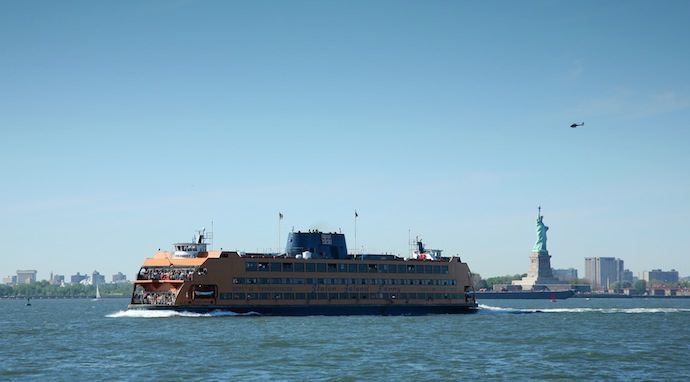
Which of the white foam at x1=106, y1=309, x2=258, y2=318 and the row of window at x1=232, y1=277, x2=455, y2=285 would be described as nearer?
the white foam at x1=106, y1=309, x2=258, y2=318

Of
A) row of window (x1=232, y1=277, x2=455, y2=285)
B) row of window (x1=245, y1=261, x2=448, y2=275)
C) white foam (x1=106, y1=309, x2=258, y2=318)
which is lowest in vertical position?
white foam (x1=106, y1=309, x2=258, y2=318)

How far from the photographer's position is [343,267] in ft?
356

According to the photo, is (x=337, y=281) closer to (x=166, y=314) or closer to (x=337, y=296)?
(x=337, y=296)

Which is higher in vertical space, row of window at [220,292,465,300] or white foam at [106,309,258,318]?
row of window at [220,292,465,300]

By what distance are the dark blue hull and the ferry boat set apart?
0.32 ft

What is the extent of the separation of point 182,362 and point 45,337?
26.5 m

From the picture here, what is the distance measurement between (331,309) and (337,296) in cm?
205

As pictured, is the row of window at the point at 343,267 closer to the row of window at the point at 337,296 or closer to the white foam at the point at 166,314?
the row of window at the point at 337,296

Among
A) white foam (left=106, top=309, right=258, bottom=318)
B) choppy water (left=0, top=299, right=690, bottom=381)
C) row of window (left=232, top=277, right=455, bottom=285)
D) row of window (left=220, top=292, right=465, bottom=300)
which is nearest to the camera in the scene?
choppy water (left=0, top=299, right=690, bottom=381)

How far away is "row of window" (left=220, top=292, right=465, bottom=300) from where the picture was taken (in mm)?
100312

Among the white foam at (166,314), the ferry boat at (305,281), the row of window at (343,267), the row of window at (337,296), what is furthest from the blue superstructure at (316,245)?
the white foam at (166,314)

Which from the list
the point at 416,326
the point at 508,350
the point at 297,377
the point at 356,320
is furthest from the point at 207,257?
the point at 297,377

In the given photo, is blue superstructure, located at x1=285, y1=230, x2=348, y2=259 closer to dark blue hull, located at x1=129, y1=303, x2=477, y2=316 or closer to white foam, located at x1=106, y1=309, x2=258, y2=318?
dark blue hull, located at x1=129, y1=303, x2=477, y2=316

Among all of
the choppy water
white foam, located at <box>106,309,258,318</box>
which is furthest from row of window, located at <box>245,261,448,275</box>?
the choppy water
